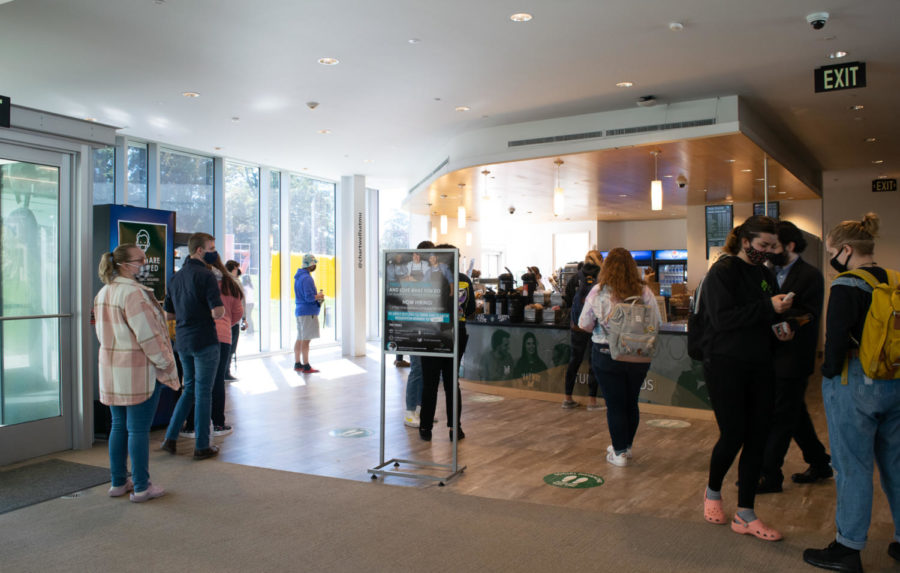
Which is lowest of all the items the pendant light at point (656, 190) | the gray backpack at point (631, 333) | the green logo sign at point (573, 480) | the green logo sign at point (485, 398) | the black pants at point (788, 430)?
the green logo sign at point (573, 480)

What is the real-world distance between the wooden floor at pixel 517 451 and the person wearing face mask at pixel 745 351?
0.50 m

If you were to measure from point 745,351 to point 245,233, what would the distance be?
9.44 metres

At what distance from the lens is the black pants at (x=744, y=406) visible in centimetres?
315

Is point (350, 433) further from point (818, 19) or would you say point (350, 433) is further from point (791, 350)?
point (818, 19)

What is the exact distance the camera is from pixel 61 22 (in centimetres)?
503

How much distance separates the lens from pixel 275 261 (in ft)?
38.4

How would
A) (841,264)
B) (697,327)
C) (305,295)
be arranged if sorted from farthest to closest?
1. (305,295)
2. (697,327)
3. (841,264)

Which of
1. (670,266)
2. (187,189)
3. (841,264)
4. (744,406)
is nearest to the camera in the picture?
(841,264)

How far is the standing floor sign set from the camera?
4.34 m

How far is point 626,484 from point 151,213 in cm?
460

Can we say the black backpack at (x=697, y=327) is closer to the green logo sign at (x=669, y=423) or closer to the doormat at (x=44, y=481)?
the green logo sign at (x=669, y=423)

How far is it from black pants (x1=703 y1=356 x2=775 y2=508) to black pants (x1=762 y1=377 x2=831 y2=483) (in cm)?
71

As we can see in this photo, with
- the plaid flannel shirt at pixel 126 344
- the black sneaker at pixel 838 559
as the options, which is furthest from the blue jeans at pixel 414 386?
the black sneaker at pixel 838 559

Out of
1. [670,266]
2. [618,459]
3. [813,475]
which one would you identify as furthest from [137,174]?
[670,266]
